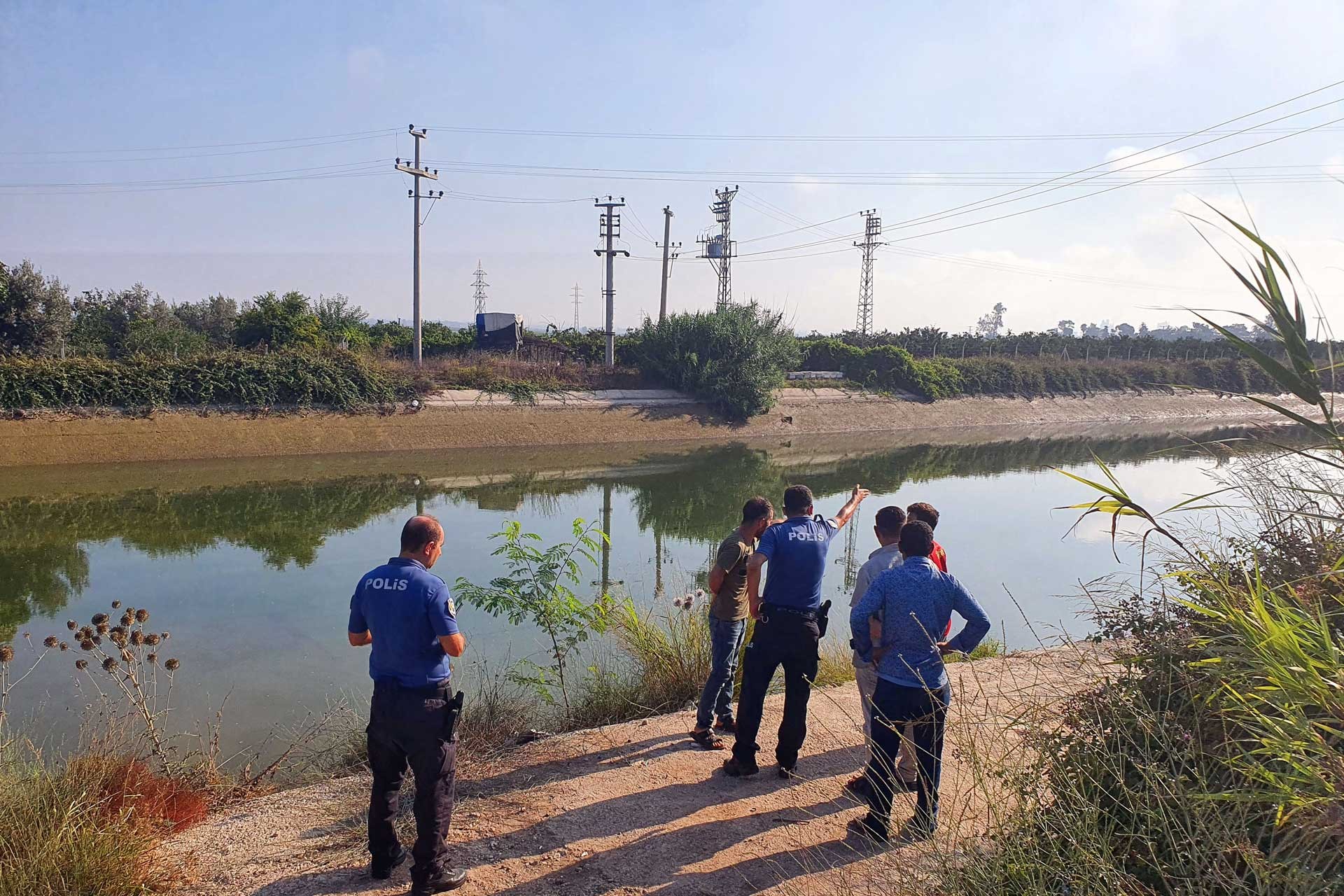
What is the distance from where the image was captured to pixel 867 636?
4.48 metres

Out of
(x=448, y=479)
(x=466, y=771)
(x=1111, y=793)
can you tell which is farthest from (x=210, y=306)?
(x=1111, y=793)

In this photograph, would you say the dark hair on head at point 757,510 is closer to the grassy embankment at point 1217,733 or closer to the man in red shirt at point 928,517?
the man in red shirt at point 928,517

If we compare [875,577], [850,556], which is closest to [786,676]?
[875,577]

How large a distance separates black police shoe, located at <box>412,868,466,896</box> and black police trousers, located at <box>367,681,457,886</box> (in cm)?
2

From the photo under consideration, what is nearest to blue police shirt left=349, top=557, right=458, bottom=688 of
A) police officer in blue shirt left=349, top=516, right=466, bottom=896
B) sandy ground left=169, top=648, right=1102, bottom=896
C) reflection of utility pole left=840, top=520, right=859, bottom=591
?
police officer in blue shirt left=349, top=516, right=466, bottom=896

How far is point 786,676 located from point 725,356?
29727 mm

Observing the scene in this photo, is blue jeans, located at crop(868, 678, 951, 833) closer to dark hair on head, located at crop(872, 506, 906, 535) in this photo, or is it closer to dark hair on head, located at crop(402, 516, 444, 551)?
dark hair on head, located at crop(872, 506, 906, 535)

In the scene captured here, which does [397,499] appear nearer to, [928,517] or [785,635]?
[785,635]

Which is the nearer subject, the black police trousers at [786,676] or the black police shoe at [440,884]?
the black police shoe at [440,884]

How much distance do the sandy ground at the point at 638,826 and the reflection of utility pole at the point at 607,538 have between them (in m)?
1.82

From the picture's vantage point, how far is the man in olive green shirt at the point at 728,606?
17.9ft

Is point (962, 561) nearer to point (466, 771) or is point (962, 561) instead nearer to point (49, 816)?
point (466, 771)

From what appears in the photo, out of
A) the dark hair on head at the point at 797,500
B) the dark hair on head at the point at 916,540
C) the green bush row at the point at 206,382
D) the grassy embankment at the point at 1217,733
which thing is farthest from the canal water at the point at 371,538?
the green bush row at the point at 206,382

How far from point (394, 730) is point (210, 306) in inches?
2050
